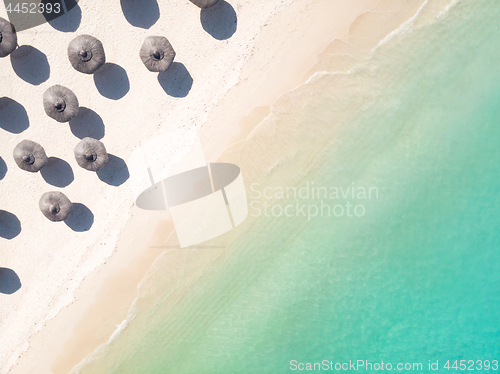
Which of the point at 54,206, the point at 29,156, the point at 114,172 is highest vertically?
the point at 29,156

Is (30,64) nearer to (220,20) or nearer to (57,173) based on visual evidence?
(57,173)

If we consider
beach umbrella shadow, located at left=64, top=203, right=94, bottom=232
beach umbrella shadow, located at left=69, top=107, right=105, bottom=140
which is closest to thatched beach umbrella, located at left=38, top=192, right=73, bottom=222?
beach umbrella shadow, located at left=64, top=203, right=94, bottom=232

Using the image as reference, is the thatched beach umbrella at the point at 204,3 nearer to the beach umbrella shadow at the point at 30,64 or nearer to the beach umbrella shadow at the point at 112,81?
the beach umbrella shadow at the point at 112,81

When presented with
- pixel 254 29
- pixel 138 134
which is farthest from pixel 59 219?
pixel 254 29

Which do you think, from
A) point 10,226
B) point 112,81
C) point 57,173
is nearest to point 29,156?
point 57,173

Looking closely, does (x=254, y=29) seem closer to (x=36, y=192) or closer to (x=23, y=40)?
(x=23, y=40)
